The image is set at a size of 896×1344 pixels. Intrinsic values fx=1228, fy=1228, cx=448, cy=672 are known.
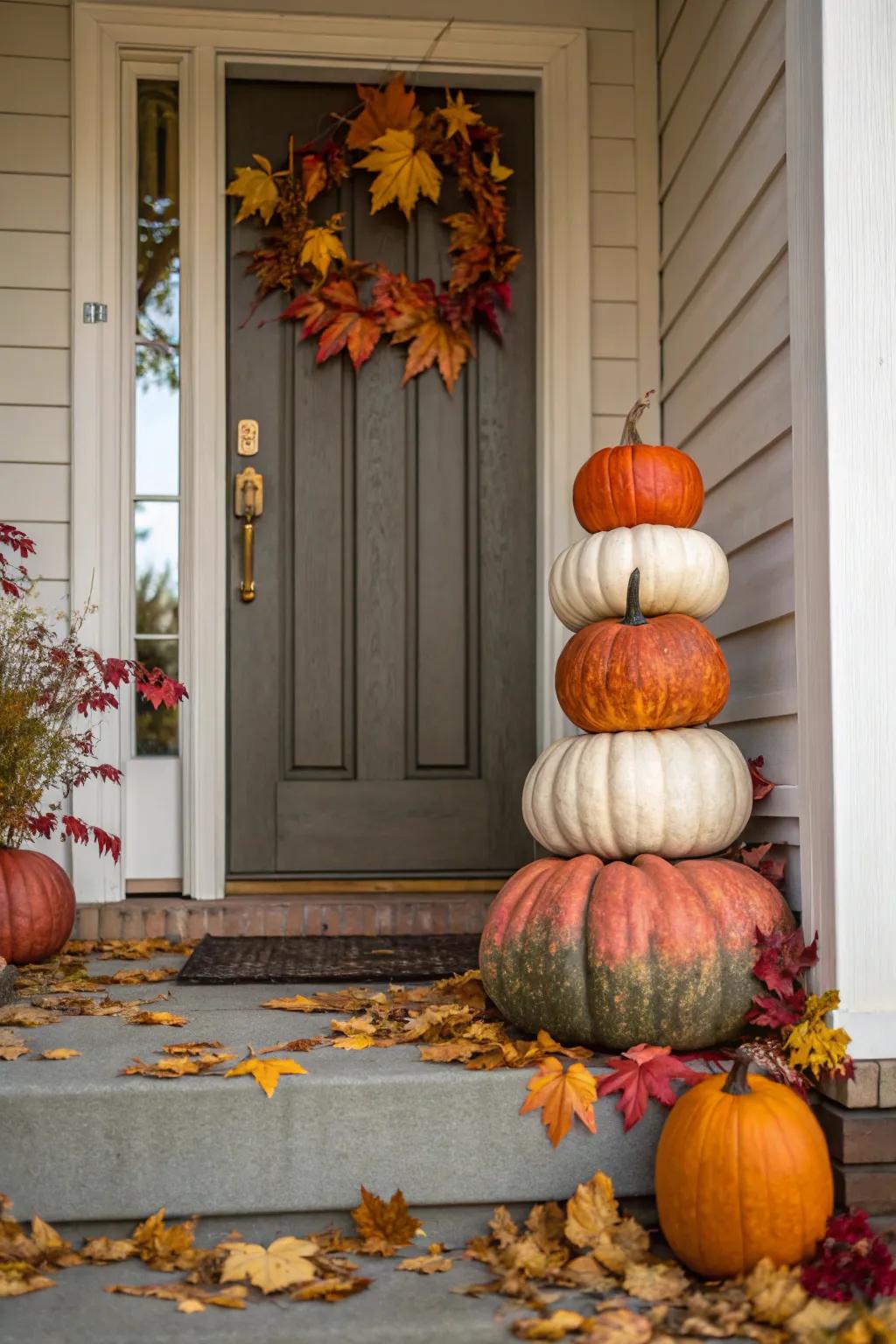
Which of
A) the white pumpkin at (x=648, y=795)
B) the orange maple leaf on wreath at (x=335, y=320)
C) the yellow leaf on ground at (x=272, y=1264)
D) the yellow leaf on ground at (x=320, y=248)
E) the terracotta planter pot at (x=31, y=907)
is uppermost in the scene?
the yellow leaf on ground at (x=320, y=248)

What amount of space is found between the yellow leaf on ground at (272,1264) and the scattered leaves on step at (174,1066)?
0.91ft

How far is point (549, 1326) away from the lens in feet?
5.29

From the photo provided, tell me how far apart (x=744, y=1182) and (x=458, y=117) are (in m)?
2.98

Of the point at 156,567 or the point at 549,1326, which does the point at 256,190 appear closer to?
the point at 156,567

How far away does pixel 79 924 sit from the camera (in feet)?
10.8

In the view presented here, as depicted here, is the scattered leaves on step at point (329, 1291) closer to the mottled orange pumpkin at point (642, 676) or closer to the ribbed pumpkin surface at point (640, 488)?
the mottled orange pumpkin at point (642, 676)

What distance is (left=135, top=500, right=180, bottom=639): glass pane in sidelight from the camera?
3.52 metres

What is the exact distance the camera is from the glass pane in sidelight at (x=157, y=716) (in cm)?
351

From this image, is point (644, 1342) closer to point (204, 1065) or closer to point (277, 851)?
point (204, 1065)

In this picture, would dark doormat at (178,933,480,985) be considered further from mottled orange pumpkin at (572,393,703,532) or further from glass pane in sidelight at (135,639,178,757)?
mottled orange pumpkin at (572,393,703,532)

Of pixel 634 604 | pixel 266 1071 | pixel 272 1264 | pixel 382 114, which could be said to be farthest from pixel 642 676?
pixel 382 114

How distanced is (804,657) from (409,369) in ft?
5.95

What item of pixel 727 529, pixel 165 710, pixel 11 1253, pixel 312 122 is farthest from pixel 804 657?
pixel 312 122

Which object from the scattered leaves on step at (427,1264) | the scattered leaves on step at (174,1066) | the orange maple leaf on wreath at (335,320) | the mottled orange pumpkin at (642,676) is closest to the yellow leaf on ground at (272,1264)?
the scattered leaves on step at (427,1264)
